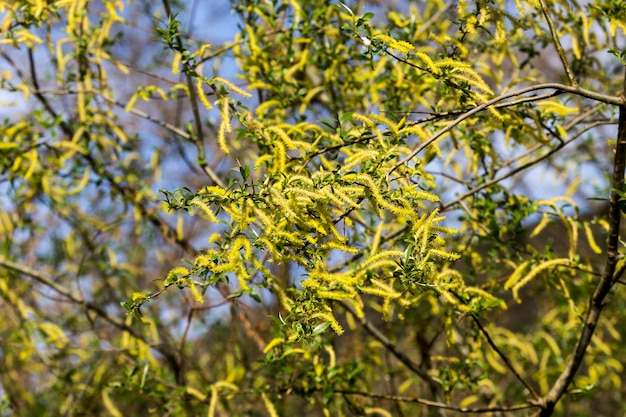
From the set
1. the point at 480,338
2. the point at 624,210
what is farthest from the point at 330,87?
the point at 624,210

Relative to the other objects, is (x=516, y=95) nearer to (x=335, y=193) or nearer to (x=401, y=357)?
(x=335, y=193)

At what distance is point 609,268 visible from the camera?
1.79 m

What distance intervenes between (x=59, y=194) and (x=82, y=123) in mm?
566

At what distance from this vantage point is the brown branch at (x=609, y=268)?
63.5 inches

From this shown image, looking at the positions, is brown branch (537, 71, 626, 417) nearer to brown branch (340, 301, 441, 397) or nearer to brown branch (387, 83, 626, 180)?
brown branch (387, 83, 626, 180)

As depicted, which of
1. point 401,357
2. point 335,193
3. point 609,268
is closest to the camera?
point 335,193

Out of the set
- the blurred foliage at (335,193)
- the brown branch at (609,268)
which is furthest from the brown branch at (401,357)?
the brown branch at (609,268)

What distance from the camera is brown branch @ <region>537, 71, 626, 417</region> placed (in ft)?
5.29

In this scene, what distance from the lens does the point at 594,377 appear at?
125 inches

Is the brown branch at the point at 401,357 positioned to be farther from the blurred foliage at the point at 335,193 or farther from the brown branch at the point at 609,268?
the brown branch at the point at 609,268

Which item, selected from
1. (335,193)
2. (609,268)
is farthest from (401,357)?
(335,193)

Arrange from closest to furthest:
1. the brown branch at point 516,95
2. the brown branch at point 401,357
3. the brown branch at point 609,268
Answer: the brown branch at point 516,95 → the brown branch at point 609,268 → the brown branch at point 401,357

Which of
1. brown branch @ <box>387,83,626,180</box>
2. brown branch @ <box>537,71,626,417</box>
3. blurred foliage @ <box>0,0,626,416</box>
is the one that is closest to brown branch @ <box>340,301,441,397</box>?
blurred foliage @ <box>0,0,626,416</box>

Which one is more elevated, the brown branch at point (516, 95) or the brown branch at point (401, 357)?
Result: the brown branch at point (516, 95)
